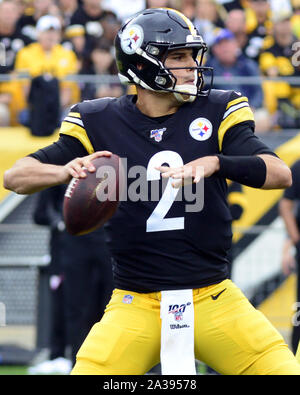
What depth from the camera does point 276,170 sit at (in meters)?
3.77

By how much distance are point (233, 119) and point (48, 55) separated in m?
6.02

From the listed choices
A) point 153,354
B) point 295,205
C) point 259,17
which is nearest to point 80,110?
point 153,354

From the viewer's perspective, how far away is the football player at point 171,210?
378cm

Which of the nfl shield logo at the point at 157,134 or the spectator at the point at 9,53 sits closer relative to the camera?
the nfl shield logo at the point at 157,134

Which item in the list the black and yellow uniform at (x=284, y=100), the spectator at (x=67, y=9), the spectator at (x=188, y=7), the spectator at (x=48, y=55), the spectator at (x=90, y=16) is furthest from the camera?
the spectator at (x=67, y=9)

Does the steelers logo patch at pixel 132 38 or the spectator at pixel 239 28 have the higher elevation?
the spectator at pixel 239 28

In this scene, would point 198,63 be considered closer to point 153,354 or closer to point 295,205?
point 153,354

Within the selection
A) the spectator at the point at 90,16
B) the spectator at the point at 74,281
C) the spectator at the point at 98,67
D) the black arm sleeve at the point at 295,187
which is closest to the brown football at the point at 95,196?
the spectator at the point at 74,281

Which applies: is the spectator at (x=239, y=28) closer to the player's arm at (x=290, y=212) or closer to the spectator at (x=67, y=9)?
the spectator at (x=67, y=9)

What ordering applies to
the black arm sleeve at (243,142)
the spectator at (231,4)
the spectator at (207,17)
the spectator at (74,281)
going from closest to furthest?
the black arm sleeve at (243,142)
the spectator at (74,281)
the spectator at (207,17)
the spectator at (231,4)

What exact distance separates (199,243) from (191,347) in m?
0.46

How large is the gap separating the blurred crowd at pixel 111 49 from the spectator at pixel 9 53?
0.03 feet

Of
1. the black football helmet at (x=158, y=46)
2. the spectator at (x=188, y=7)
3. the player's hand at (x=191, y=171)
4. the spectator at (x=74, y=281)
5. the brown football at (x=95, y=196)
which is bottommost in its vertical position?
the spectator at (x=74, y=281)

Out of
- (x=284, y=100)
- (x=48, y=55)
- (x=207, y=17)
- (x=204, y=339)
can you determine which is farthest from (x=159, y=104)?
(x=207, y=17)
